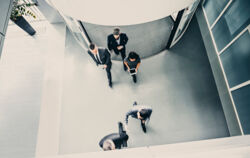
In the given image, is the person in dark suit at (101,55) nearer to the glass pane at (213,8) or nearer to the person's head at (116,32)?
the person's head at (116,32)

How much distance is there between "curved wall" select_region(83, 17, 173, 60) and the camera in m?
4.21

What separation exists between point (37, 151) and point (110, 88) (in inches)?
89.8

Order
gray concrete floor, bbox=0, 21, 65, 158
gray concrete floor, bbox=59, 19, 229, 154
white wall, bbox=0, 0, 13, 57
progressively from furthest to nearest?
gray concrete floor, bbox=0, 21, 65, 158, gray concrete floor, bbox=59, 19, 229, 154, white wall, bbox=0, 0, 13, 57

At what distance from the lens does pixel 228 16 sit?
10.2ft

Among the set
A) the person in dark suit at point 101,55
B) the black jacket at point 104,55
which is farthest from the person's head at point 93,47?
the black jacket at point 104,55

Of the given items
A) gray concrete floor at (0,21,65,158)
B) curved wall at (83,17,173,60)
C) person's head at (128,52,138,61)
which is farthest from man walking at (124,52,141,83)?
gray concrete floor at (0,21,65,158)

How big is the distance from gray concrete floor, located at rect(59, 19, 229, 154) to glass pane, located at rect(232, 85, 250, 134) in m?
0.42

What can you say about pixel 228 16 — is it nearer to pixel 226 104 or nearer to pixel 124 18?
pixel 226 104

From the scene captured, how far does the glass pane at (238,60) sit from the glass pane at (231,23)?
0.17 meters

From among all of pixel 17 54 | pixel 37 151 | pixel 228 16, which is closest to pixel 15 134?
pixel 37 151

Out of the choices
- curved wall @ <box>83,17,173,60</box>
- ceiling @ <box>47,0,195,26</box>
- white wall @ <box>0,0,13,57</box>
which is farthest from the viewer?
curved wall @ <box>83,17,173,60</box>

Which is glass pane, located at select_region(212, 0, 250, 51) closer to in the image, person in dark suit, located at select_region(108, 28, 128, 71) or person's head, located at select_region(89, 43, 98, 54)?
person in dark suit, located at select_region(108, 28, 128, 71)

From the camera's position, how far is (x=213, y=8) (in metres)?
3.62

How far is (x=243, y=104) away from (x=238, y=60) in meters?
0.89
